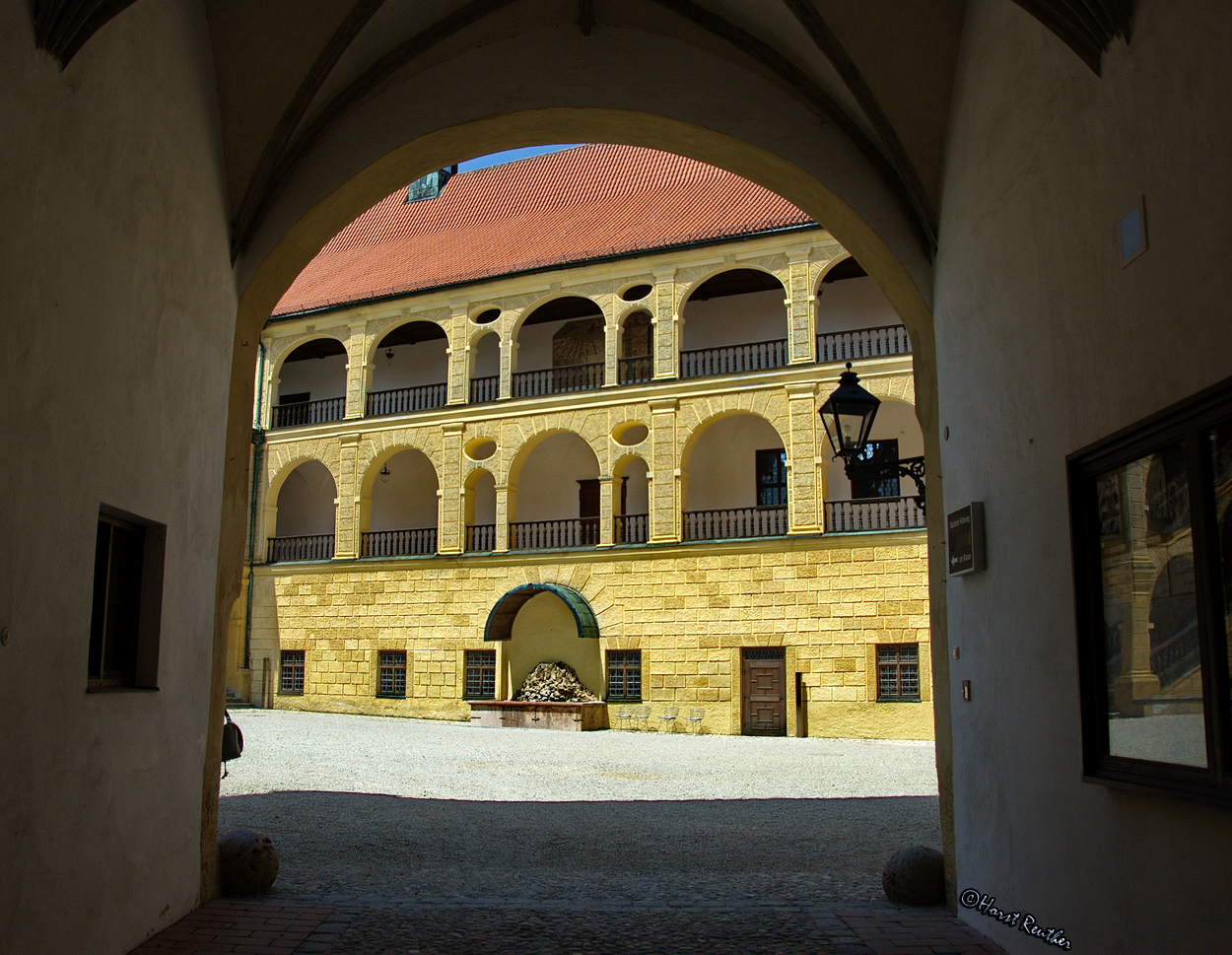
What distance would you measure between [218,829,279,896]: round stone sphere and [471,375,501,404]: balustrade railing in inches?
798

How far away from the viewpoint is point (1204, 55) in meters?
3.18

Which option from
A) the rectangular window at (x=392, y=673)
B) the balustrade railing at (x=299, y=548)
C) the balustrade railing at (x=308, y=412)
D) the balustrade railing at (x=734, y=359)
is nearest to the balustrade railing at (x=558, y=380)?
the balustrade railing at (x=734, y=359)

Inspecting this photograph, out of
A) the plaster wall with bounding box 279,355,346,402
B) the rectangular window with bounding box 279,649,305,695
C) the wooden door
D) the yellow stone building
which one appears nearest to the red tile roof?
the yellow stone building

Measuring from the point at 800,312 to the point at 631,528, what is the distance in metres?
6.07

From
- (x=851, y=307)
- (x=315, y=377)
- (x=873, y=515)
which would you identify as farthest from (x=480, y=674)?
(x=851, y=307)

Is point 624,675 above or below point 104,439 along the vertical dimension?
below

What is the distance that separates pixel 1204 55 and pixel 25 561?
409 centimetres

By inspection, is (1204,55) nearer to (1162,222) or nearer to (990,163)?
(1162,222)

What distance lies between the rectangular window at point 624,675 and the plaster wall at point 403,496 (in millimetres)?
8043

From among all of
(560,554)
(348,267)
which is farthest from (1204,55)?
(348,267)

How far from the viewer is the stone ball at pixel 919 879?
237 inches

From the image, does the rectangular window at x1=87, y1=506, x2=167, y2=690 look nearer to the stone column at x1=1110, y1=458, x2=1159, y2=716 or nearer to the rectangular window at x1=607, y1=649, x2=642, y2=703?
the stone column at x1=1110, y1=458, x2=1159, y2=716

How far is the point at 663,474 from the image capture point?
77.5 ft

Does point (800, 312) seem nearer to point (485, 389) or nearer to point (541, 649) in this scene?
point (485, 389)
